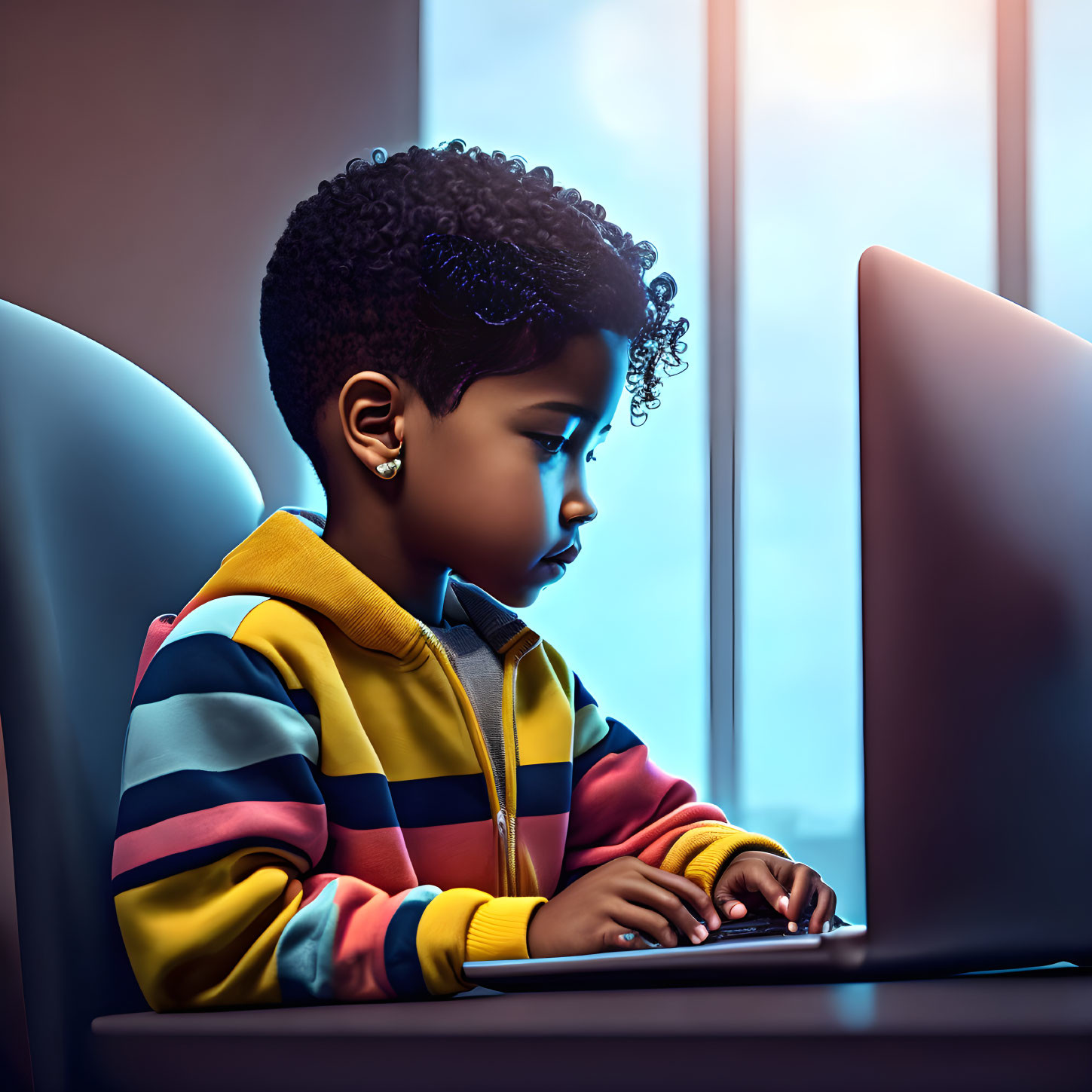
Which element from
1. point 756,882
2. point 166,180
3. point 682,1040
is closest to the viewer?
point 682,1040

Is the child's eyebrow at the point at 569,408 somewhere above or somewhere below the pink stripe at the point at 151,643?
above

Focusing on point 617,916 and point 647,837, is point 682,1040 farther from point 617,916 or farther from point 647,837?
point 647,837

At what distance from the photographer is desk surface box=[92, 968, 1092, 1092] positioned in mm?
253

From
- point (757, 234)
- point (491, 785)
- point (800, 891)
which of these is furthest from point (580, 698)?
point (757, 234)

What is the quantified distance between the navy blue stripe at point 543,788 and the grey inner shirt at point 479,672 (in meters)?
0.02

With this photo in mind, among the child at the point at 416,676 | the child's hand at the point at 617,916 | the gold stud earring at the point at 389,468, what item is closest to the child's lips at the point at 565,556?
the child at the point at 416,676

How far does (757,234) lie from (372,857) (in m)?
1.77

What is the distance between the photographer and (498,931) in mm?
365

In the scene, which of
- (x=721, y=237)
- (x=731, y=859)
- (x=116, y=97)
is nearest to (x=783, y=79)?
(x=721, y=237)

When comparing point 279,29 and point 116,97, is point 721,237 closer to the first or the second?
point 279,29

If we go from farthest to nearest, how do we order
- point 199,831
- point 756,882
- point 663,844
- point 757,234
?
point 757,234 < point 663,844 < point 756,882 < point 199,831

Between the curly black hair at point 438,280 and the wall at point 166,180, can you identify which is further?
the wall at point 166,180

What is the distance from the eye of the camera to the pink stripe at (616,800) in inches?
24.5

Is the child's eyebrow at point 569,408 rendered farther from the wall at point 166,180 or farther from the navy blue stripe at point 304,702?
the wall at point 166,180
